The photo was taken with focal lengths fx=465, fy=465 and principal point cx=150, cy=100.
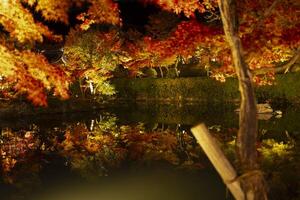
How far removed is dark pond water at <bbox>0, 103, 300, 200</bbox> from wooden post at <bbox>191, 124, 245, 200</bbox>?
4.45m

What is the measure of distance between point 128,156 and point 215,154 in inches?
422

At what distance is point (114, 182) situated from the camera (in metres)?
12.0

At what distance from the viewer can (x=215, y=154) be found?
15.2ft

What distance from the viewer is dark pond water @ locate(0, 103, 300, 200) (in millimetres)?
11203

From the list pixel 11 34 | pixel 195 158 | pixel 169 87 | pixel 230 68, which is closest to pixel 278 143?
pixel 195 158

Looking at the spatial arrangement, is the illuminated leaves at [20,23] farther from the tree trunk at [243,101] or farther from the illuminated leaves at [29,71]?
the tree trunk at [243,101]

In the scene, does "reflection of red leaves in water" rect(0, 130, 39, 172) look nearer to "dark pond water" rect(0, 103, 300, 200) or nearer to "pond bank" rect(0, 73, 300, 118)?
"dark pond water" rect(0, 103, 300, 200)

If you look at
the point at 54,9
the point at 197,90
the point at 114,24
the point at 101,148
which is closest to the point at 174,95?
the point at 197,90

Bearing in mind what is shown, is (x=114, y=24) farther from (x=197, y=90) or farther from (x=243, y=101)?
(x=197, y=90)

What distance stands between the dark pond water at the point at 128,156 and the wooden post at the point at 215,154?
14.6 feet

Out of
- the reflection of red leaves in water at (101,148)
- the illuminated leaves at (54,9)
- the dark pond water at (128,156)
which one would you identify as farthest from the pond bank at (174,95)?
the illuminated leaves at (54,9)

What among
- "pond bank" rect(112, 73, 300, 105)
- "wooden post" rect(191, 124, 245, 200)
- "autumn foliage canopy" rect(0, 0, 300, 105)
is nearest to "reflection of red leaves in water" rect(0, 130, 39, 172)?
"autumn foliage canopy" rect(0, 0, 300, 105)

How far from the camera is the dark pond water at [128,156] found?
11.2m

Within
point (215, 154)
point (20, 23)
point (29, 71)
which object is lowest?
point (215, 154)
